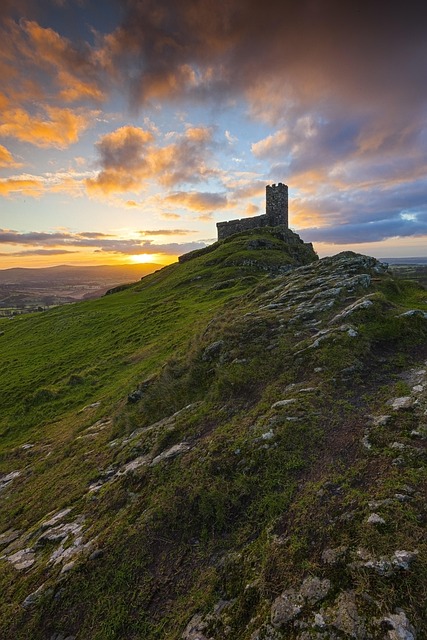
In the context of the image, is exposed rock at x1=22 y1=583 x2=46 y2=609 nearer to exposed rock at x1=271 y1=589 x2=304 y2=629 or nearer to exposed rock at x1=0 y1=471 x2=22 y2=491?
exposed rock at x1=271 y1=589 x2=304 y2=629

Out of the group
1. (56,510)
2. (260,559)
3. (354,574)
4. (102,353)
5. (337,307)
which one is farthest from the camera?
(102,353)

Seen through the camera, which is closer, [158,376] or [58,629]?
[58,629]

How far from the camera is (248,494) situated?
7.64m

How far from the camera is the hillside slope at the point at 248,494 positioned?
524cm

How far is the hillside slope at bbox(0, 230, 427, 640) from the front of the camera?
5242 millimetres

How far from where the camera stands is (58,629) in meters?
6.57

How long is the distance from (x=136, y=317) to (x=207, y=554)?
34.3 m

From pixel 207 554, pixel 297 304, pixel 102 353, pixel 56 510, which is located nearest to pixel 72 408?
pixel 102 353

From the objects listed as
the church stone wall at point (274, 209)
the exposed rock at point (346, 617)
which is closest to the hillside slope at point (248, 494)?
the exposed rock at point (346, 617)

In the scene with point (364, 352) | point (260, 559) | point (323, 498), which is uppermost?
point (364, 352)

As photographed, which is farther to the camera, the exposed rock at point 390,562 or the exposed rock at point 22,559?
the exposed rock at point 22,559

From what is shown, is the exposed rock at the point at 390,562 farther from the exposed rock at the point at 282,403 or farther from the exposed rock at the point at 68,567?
the exposed rock at the point at 68,567

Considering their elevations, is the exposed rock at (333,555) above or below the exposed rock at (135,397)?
above

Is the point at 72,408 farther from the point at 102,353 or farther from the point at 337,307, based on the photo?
the point at 337,307
